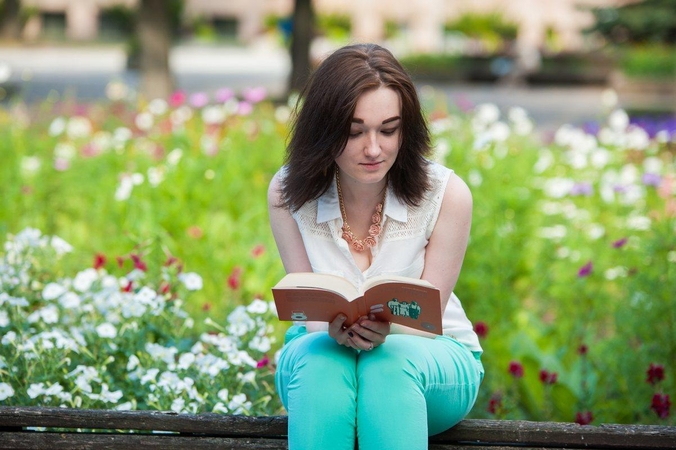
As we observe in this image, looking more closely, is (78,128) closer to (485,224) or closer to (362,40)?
(485,224)

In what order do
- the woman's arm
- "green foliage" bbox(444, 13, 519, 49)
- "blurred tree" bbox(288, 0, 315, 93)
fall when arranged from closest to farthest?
the woman's arm < "blurred tree" bbox(288, 0, 315, 93) < "green foliage" bbox(444, 13, 519, 49)

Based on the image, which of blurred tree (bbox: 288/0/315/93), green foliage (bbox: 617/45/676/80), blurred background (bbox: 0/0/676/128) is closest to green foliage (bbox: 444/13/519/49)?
blurred background (bbox: 0/0/676/128)

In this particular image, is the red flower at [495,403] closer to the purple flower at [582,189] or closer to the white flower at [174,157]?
the purple flower at [582,189]

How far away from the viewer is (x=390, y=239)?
2.13 meters

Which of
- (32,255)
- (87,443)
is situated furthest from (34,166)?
(87,443)

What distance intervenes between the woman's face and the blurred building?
26.1 metres

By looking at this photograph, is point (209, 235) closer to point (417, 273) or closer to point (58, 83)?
point (417, 273)

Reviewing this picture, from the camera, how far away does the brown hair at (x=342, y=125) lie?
6.44 ft

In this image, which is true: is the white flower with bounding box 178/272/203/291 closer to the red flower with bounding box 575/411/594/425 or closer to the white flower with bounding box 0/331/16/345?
the white flower with bounding box 0/331/16/345

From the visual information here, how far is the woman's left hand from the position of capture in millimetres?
1833

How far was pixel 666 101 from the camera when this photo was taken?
11430mm

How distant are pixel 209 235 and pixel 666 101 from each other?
28.7 ft

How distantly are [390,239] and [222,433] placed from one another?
56cm

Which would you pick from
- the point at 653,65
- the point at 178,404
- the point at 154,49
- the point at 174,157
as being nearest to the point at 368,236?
the point at 178,404
